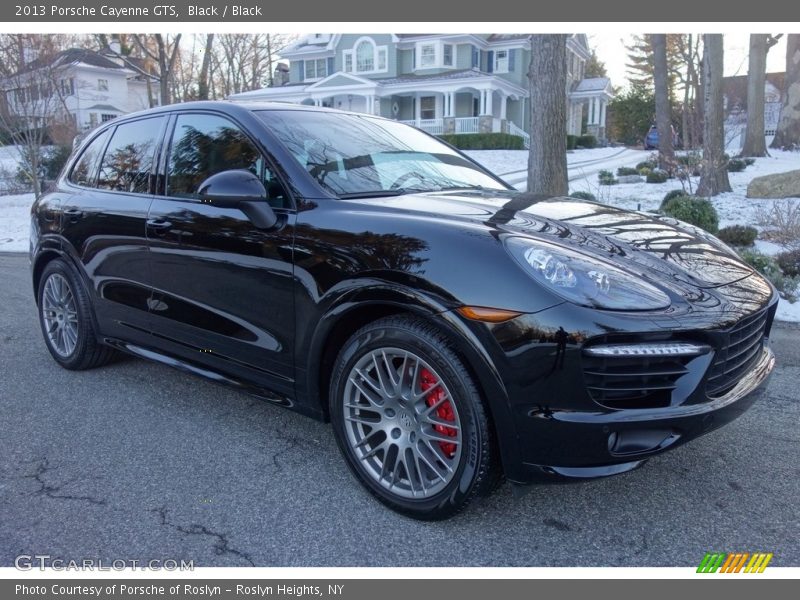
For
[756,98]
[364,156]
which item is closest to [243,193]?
[364,156]

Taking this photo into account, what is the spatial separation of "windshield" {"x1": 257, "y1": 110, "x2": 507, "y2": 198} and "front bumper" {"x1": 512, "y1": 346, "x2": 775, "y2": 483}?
1.51 m

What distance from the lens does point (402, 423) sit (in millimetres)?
2865

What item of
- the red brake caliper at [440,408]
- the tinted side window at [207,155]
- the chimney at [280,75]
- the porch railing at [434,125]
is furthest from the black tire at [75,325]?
the chimney at [280,75]

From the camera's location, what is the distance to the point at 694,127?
611 inches

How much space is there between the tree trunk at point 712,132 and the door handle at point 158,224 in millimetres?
11716

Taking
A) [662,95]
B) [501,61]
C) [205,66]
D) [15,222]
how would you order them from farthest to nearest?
[501,61] → [205,66] → [662,95] → [15,222]

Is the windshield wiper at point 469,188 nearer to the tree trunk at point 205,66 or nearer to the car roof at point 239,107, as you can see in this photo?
the car roof at point 239,107

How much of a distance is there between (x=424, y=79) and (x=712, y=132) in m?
24.9

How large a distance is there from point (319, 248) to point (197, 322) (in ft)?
3.47

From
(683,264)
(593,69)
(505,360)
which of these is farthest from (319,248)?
(593,69)

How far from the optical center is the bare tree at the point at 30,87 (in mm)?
15930

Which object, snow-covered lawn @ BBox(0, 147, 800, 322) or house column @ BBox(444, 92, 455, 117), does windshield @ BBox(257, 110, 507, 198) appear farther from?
house column @ BBox(444, 92, 455, 117)

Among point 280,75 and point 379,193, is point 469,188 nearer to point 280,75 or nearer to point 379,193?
point 379,193

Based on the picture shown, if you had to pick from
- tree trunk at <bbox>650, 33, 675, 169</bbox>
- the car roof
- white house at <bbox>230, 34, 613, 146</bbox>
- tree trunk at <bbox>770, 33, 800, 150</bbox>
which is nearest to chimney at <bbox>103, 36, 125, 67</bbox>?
white house at <bbox>230, 34, 613, 146</bbox>
